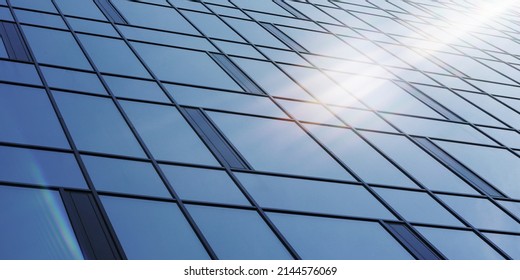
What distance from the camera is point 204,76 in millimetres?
15562

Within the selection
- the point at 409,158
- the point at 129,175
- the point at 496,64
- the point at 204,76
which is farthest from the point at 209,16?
the point at 496,64

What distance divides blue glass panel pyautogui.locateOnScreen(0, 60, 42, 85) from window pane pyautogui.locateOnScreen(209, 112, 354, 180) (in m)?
3.64

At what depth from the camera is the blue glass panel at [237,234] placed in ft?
33.6

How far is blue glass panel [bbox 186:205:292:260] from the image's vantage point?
10250 mm

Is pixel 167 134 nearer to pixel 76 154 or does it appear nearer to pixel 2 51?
pixel 76 154

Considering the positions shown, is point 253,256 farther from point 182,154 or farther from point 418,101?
point 418,101

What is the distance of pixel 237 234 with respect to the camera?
10.6 metres

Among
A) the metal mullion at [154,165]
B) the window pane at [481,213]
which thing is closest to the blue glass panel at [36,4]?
the metal mullion at [154,165]

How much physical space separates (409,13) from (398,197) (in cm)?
1736

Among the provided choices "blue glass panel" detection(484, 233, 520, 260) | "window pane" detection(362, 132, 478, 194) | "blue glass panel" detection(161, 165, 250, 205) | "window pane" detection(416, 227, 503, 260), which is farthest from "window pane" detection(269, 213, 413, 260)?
"window pane" detection(362, 132, 478, 194)

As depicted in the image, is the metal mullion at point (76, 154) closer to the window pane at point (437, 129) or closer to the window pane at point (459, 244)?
the window pane at point (459, 244)

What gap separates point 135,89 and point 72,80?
1329 mm

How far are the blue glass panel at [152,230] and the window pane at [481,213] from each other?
662cm

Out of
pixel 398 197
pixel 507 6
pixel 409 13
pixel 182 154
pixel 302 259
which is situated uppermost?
pixel 507 6
